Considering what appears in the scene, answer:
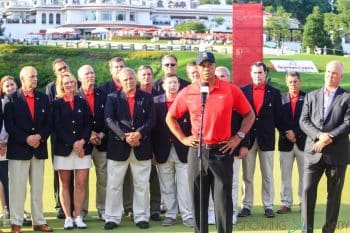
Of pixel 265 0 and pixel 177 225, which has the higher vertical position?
pixel 265 0

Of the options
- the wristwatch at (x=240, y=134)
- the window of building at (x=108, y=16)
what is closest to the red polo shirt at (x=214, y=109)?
the wristwatch at (x=240, y=134)

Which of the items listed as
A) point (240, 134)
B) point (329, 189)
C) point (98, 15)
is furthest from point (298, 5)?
point (240, 134)

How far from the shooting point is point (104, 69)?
32.1 metres

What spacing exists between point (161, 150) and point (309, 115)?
1.72 m

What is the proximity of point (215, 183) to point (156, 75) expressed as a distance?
24.5m

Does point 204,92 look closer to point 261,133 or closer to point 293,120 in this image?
point 261,133

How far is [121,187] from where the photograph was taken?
279 inches

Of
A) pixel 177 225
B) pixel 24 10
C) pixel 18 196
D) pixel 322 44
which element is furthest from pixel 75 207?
pixel 24 10

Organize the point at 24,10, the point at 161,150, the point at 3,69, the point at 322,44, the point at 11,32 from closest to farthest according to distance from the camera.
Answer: the point at 161,150 < the point at 3,69 < the point at 322,44 < the point at 11,32 < the point at 24,10

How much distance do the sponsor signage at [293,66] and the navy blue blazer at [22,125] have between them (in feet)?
86.3

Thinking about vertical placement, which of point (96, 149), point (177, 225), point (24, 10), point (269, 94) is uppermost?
point (24, 10)

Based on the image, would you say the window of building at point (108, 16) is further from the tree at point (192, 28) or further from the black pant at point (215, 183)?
the black pant at point (215, 183)

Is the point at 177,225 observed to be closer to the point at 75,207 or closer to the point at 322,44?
the point at 75,207

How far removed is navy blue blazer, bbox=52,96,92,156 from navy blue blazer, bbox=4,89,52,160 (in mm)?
164
